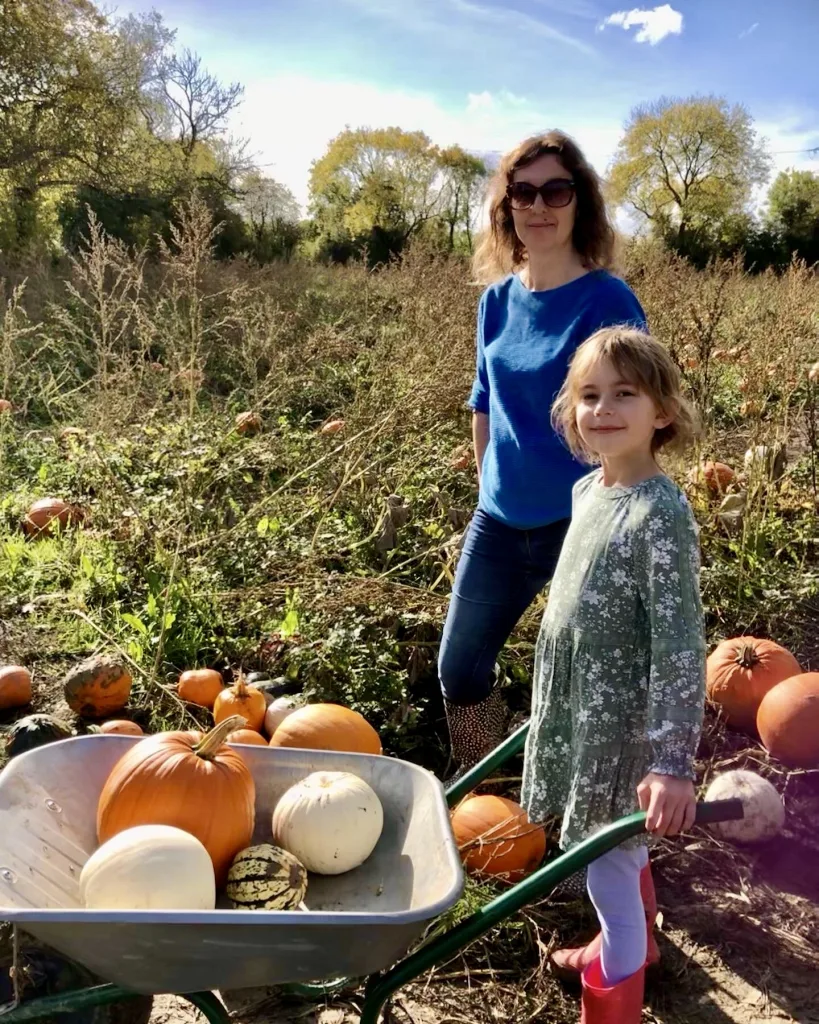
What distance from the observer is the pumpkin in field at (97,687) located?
296 cm

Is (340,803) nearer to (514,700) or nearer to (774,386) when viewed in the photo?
(514,700)

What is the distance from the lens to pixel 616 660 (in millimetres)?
1720

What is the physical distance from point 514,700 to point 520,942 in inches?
44.7

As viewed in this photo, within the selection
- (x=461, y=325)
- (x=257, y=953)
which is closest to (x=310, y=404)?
(x=461, y=325)

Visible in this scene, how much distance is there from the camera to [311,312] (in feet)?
34.8

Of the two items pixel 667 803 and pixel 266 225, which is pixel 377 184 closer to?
pixel 266 225

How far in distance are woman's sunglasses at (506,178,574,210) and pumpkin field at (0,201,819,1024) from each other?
91 cm

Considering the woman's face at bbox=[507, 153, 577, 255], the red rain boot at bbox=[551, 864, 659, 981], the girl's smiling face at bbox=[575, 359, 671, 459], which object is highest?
the woman's face at bbox=[507, 153, 577, 255]

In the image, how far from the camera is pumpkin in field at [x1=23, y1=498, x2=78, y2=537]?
4.38m

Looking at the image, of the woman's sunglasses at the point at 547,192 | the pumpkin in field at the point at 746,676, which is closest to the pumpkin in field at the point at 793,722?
the pumpkin in field at the point at 746,676

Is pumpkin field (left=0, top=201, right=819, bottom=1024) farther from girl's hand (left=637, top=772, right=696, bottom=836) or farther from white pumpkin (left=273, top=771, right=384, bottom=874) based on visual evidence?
girl's hand (left=637, top=772, right=696, bottom=836)

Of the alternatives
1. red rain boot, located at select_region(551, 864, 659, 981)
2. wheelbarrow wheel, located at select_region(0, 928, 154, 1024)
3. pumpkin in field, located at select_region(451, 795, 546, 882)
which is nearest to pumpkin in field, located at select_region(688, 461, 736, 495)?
pumpkin in field, located at select_region(451, 795, 546, 882)

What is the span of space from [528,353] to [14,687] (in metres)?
2.26

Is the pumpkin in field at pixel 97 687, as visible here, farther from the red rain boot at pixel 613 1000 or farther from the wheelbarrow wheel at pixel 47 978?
the red rain boot at pixel 613 1000
